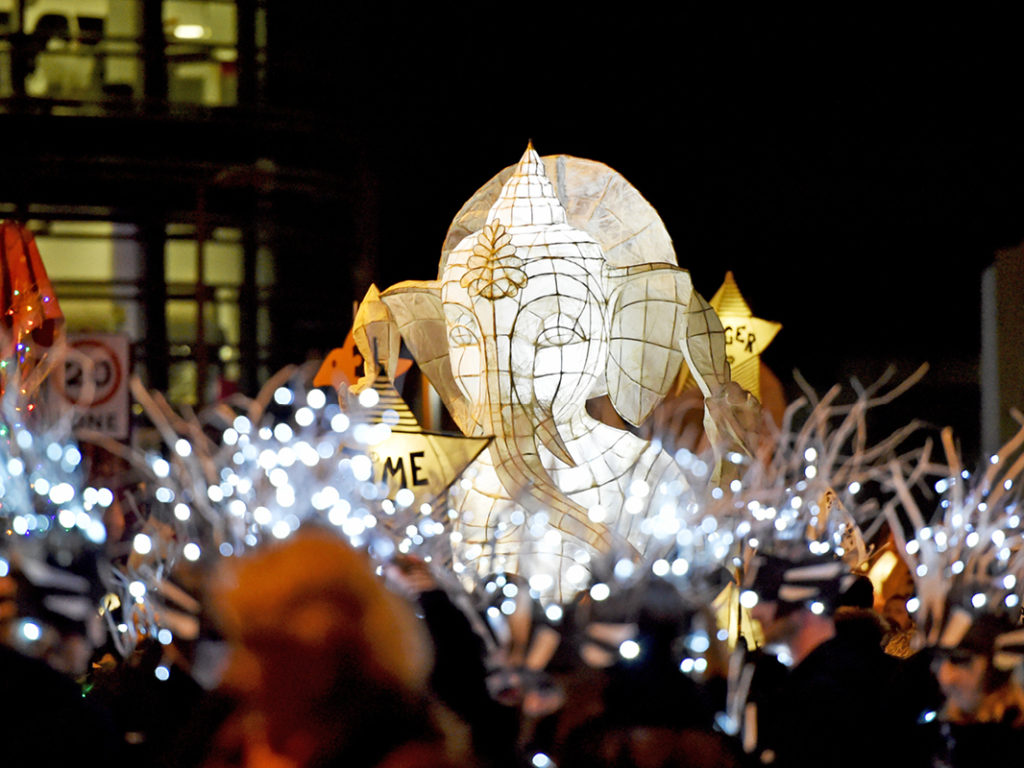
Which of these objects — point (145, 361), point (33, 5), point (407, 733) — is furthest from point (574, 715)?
point (33, 5)

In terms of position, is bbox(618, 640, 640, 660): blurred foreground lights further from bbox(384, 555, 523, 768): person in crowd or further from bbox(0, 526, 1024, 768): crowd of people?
bbox(384, 555, 523, 768): person in crowd

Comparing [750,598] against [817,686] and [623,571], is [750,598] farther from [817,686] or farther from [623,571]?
[623,571]

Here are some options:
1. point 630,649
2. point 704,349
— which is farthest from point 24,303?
point 630,649

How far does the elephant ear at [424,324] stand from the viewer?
9320 millimetres

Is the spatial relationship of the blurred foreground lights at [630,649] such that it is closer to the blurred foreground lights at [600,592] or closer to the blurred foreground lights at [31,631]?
the blurred foreground lights at [600,592]

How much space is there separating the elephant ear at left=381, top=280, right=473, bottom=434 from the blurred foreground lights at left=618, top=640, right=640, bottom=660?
209 inches

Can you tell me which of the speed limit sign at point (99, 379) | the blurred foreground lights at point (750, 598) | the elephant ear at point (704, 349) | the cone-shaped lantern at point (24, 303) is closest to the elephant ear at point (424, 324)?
the elephant ear at point (704, 349)

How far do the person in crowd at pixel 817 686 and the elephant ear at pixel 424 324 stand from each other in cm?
478

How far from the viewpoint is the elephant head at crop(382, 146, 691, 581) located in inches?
332

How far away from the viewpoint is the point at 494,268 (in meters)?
8.42

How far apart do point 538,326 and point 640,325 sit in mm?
906

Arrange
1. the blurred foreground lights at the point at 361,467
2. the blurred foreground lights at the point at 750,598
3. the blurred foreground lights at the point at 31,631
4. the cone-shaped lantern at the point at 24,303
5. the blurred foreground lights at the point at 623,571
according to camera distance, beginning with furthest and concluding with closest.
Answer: the cone-shaped lantern at the point at 24,303 < the blurred foreground lights at the point at 361,467 < the blurred foreground lights at the point at 623,571 < the blurred foreground lights at the point at 750,598 < the blurred foreground lights at the point at 31,631

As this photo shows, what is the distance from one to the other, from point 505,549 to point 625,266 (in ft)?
6.15

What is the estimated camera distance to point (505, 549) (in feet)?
28.0
